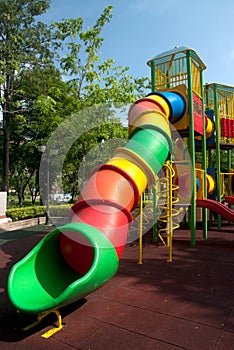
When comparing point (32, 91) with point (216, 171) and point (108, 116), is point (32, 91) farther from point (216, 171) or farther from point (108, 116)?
point (216, 171)

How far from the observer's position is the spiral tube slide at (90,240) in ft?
11.7

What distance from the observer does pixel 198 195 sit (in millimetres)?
9359

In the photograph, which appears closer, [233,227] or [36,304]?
[36,304]

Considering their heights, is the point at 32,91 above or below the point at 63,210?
above

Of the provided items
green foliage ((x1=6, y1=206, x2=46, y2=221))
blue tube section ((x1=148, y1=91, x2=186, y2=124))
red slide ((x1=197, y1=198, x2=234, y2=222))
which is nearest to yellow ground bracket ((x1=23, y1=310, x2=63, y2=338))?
blue tube section ((x1=148, y1=91, x2=186, y2=124))

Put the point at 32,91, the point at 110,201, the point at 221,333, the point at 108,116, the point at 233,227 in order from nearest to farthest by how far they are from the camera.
→ the point at 221,333
the point at 110,201
the point at 233,227
the point at 108,116
the point at 32,91

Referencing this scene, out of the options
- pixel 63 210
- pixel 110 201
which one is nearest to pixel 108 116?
pixel 63 210

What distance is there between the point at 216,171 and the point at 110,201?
7987mm

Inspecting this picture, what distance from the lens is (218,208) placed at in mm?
8727

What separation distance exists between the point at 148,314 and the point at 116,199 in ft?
5.62

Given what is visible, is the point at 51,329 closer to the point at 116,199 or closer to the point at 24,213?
the point at 116,199


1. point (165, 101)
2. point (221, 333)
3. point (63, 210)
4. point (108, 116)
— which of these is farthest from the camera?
point (63, 210)

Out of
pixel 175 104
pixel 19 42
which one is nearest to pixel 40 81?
pixel 19 42

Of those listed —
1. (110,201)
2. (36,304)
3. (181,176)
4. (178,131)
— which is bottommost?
(36,304)
